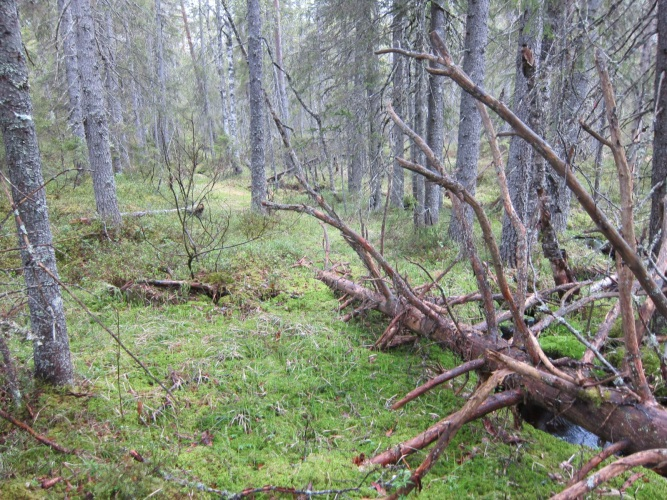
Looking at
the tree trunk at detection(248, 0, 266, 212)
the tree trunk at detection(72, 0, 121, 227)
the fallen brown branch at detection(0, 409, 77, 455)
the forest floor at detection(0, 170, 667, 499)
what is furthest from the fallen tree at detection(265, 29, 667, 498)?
the tree trunk at detection(248, 0, 266, 212)

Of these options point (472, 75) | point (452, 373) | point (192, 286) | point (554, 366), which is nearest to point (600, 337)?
point (554, 366)

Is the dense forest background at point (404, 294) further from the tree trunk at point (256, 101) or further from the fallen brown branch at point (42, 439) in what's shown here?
the tree trunk at point (256, 101)

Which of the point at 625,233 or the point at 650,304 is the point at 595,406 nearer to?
the point at 650,304

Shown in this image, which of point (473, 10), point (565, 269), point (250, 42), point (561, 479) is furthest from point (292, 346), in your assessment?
point (250, 42)

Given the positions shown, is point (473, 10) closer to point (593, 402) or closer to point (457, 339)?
point (457, 339)

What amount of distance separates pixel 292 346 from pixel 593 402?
8.35 ft

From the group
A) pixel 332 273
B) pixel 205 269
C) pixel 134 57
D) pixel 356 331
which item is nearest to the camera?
pixel 356 331

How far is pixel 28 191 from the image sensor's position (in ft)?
8.73

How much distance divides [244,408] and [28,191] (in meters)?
2.10

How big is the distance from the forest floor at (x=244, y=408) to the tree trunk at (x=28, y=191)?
19 centimetres

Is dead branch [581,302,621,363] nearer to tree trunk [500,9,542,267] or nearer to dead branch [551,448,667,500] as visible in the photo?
dead branch [551,448,667,500]

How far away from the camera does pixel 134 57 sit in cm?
1323

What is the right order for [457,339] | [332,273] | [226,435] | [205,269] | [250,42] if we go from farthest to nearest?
1. [250,42]
2. [205,269]
3. [332,273]
4. [457,339]
5. [226,435]

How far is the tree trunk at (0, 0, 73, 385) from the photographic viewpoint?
2.53m
